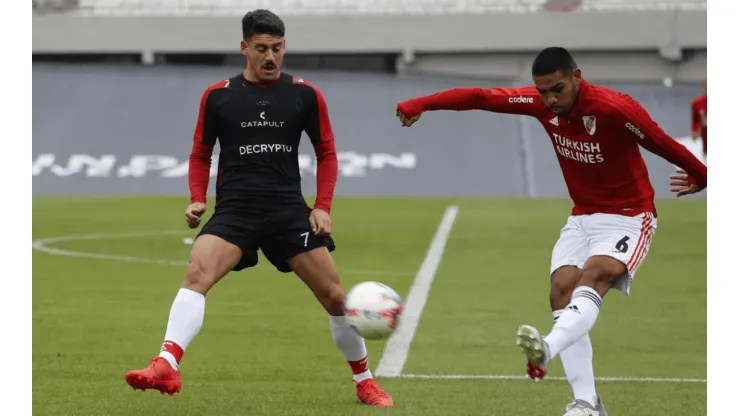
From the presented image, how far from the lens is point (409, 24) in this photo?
42219 millimetres

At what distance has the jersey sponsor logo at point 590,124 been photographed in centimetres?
801

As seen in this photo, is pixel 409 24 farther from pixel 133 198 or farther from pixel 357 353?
pixel 357 353

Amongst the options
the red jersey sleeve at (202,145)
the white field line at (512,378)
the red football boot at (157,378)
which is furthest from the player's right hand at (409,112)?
the white field line at (512,378)

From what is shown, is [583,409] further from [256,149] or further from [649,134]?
[256,149]

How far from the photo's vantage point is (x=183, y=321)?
8094 mm

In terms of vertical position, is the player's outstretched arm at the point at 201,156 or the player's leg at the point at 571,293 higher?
the player's outstretched arm at the point at 201,156

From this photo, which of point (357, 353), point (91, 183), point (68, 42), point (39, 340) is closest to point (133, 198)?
point (91, 183)

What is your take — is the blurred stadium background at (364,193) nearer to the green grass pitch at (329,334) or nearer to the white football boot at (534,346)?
the green grass pitch at (329,334)

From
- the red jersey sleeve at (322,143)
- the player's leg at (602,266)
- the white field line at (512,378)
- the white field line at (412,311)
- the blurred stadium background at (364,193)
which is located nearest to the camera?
the player's leg at (602,266)

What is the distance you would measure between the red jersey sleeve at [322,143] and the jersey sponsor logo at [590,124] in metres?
1.53

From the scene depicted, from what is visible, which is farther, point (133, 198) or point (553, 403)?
point (133, 198)

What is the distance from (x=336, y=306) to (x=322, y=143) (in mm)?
986

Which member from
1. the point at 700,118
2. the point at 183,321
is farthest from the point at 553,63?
the point at 700,118

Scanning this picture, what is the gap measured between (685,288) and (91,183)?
19.8 meters
